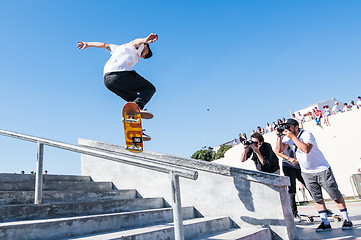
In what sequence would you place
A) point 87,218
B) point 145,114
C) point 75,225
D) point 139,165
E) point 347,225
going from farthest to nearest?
1. point 347,225
2. point 145,114
3. point 87,218
4. point 75,225
5. point 139,165

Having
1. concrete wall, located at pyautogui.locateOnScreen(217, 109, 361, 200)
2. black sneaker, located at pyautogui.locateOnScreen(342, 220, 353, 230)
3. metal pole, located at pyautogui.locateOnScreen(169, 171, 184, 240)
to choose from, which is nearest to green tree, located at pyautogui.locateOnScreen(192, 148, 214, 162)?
concrete wall, located at pyautogui.locateOnScreen(217, 109, 361, 200)

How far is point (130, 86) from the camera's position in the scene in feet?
13.8

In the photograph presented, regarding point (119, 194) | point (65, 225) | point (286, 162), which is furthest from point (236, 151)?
point (65, 225)

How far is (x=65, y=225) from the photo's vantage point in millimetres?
2770

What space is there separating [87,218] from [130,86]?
202 cm

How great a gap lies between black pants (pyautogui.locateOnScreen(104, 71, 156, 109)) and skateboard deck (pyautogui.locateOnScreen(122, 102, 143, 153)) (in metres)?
0.44

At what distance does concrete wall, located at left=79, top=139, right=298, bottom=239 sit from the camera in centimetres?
374

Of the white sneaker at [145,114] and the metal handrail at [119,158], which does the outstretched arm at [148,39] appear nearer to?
the white sneaker at [145,114]

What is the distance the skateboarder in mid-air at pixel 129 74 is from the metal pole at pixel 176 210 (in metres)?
2.02

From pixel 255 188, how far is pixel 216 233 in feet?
2.77

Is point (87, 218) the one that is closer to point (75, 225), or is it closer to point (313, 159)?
point (75, 225)

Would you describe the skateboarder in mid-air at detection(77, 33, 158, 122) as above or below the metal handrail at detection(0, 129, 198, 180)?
above

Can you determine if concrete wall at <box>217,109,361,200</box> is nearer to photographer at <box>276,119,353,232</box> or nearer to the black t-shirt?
the black t-shirt

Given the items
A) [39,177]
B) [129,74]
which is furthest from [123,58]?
[39,177]
